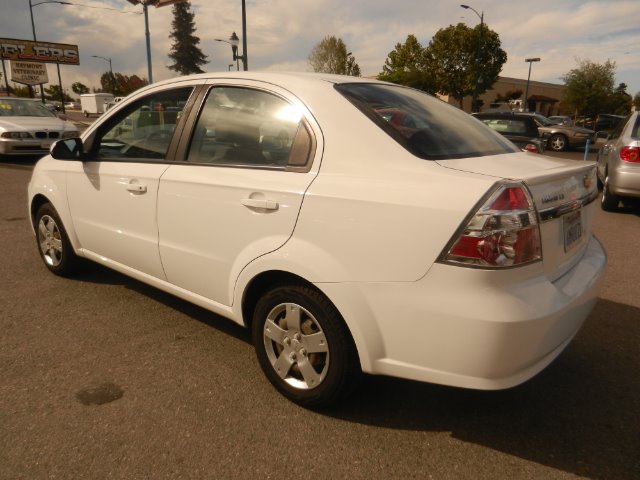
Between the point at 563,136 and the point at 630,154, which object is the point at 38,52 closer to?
the point at 563,136

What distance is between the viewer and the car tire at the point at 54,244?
13.4 ft

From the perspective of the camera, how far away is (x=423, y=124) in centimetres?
258

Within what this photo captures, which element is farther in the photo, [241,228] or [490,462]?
[241,228]

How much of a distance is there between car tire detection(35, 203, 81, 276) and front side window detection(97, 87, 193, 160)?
90 centimetres

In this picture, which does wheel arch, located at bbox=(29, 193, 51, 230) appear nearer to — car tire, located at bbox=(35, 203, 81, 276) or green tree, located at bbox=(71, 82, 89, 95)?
car tire, located at bbox=(35, 203, 81, 276)

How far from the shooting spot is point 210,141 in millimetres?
2883

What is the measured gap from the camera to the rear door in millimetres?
2414

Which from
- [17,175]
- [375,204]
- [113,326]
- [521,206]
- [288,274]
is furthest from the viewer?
[17,175]

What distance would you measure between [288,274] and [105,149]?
199cm

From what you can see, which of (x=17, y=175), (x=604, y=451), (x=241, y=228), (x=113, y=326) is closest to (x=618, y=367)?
(x=604, y=451)

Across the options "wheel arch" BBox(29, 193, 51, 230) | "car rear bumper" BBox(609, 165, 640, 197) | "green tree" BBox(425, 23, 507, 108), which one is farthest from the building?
"wheel arch" BBox(29, 193, 51, 230)

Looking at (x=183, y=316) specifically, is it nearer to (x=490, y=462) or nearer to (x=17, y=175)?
(x=490, y=462)

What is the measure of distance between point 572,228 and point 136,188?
2.48 metres

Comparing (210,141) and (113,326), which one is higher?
(210,141)
